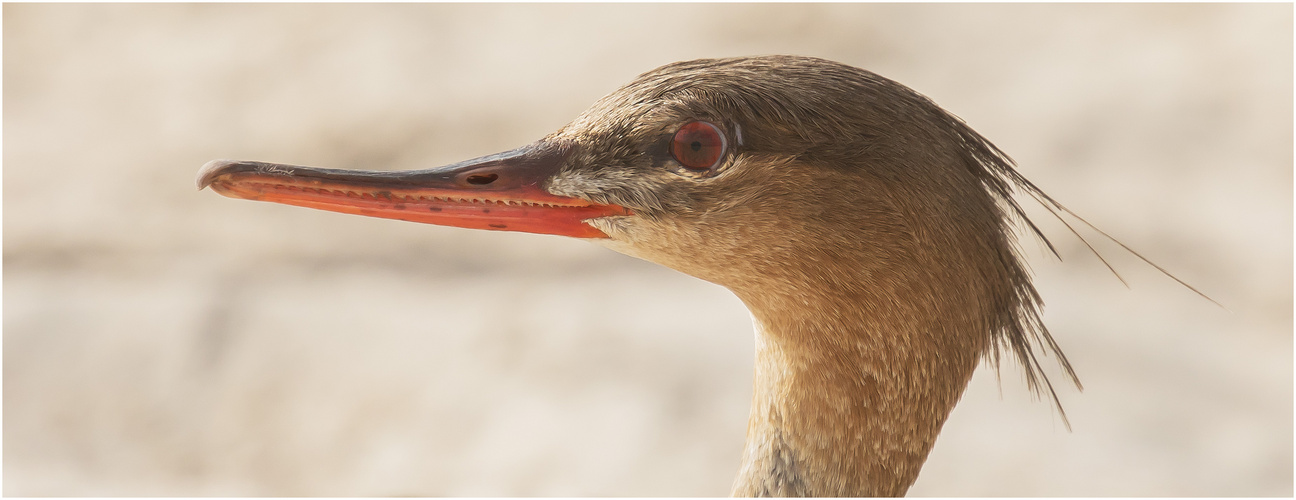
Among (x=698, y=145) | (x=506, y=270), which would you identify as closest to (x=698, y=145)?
(x=698, y=145)

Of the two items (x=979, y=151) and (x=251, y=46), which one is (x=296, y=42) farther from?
(x=979, y=151)

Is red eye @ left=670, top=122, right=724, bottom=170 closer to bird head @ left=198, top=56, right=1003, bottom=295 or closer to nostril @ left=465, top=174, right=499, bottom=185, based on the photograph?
bird head @ left=198, top=56, right=1003, bottom=295

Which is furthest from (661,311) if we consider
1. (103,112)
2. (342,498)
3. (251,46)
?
(103,112)

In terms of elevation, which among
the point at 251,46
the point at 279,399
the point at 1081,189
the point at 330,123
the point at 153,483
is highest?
the point at 251,46

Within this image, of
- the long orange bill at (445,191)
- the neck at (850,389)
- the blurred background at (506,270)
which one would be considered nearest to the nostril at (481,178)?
the long orange bill at (445,191)

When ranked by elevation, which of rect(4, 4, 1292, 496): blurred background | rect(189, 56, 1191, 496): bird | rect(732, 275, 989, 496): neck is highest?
rect(4, 4, 1292, 496): blurred background

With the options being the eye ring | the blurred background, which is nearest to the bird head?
the eye ring

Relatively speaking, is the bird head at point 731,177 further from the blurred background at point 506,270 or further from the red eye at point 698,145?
the blurred background at point 506,270

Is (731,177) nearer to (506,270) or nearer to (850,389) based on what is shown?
(850,389)
